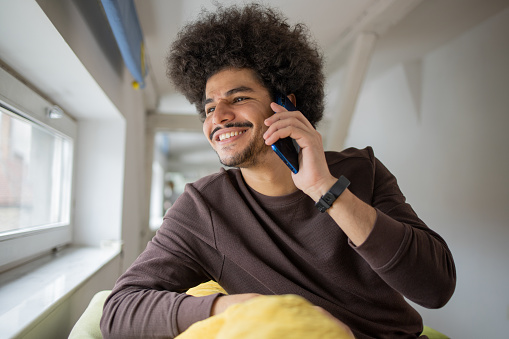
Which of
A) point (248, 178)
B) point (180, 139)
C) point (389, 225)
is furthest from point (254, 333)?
point (180, 139)

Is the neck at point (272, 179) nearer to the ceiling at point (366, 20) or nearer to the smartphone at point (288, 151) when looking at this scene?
the smartphone at point (288, 151)

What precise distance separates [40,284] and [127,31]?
4.49ft

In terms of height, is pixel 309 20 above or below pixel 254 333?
above

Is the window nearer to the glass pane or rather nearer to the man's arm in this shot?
the glass pane

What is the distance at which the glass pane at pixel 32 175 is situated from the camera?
1801mm

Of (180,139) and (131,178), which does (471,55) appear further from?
(180,139)

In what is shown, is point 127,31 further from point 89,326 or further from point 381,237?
point 381,237

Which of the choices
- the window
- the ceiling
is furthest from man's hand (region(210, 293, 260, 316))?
the ceiling

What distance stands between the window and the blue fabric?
1.78ft

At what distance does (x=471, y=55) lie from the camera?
123 inches

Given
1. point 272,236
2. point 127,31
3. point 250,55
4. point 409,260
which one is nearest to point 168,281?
point 272,236

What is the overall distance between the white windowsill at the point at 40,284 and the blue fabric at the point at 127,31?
4.24 feet

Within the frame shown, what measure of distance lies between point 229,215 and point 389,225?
0.57 metres

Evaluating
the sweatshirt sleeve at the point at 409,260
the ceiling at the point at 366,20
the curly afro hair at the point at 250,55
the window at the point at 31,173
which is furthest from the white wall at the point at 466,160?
the window at the point at 31,173
